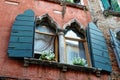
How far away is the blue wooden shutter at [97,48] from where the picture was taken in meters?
6.25

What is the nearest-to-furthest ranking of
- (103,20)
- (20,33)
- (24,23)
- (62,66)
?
(62,66) < (20,33) < (24,23) < (103,20)

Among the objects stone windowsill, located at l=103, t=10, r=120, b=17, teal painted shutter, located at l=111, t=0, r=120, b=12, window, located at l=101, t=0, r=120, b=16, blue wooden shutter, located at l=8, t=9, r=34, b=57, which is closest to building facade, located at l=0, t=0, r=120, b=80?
blue wooden shutter, located at l=8, t=9, r=34, b=57

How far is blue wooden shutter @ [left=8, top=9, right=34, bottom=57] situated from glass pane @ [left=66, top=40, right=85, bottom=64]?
1.12 meters

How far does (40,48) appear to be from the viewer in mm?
6438

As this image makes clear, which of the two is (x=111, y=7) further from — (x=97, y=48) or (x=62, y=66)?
(x=62, y=66)

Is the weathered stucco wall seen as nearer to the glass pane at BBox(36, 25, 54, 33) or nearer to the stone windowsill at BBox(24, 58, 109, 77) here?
the stone windowsill at BBox(24, 58, 109, 77)

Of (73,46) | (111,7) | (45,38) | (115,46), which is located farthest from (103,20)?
(45,38)

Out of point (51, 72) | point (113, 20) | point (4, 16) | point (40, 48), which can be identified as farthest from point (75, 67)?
point (113, 20)

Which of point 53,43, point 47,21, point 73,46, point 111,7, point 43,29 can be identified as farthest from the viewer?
point 111,7

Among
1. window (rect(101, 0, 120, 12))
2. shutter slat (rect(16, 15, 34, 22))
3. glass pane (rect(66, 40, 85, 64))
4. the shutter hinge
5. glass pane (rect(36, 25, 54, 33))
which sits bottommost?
the shutter hinge

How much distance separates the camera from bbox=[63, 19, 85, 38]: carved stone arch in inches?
284

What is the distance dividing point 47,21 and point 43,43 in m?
0.80

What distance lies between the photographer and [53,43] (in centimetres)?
672

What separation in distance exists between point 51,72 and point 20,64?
72 centimetres
